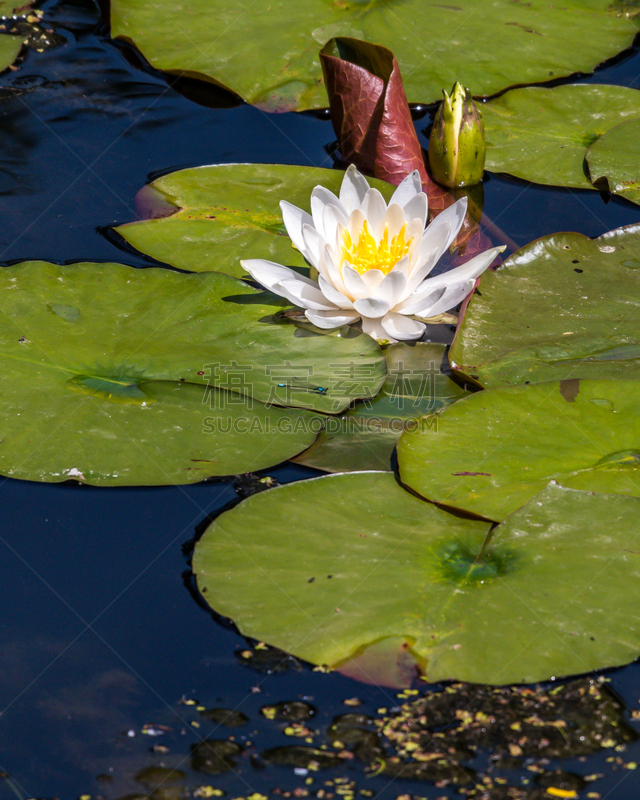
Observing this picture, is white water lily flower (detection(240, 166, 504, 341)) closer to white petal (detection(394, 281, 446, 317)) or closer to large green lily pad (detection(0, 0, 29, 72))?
white petal (detection(394, 281, 446, 317))

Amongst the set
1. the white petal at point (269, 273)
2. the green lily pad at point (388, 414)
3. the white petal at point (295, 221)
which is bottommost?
the green lily pad at point (388, 414)

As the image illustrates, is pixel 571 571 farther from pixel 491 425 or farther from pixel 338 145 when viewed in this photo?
pixel 338 145

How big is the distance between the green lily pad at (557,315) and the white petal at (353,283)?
0.34m

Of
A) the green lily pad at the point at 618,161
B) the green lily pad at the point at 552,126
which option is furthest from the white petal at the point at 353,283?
the green lily pad at the point at 618,161

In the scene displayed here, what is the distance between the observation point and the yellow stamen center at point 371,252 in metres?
2.29

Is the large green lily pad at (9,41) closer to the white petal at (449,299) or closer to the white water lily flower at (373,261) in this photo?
the white water lily flower at (373,261)

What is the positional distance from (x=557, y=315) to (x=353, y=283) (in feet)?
2.27

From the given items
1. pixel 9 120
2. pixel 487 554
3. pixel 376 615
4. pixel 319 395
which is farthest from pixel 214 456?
pixel 9 120

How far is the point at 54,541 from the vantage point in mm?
1749

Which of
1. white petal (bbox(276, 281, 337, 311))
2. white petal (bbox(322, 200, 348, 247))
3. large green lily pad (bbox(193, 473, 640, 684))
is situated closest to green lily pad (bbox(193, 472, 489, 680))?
large green lily pad (bbox(193, 473, 640, 684))

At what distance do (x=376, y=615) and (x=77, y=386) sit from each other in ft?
3.59

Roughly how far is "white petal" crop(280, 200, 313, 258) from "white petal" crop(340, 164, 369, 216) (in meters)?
0.15

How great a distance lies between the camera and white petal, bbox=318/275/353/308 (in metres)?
2.18

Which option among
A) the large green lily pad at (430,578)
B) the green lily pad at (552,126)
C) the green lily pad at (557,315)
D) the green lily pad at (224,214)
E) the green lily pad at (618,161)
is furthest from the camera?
the green lily pad at (552,126)
